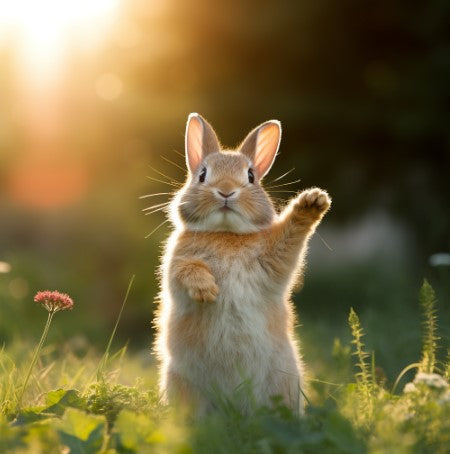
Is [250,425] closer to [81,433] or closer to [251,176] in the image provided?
[81,433]

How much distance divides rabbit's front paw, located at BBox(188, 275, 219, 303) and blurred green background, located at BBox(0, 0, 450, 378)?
5936mm

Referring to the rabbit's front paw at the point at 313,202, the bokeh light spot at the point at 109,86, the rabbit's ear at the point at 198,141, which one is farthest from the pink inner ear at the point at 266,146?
the bokeh light spot at the point at 109,86

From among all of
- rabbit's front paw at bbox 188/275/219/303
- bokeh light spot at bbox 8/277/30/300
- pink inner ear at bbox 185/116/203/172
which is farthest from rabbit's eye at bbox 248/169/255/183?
bokeh light spot at bbox 8/277/30/300

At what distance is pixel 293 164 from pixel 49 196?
157 inches

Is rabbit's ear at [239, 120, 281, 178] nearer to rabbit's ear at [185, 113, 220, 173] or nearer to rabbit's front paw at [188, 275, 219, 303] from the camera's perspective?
rabbit's ear at [185, 113, 220, 173]

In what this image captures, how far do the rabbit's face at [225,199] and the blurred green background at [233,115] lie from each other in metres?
5.39

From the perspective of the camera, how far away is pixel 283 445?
255 cm

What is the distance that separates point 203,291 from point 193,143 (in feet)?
4.47

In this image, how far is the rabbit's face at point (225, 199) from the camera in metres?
3.85

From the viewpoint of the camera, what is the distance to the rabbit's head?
3855 millimetres

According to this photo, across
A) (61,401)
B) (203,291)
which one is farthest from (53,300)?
(203,291)

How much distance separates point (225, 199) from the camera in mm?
3842

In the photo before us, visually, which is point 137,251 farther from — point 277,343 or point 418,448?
→ point 418,448

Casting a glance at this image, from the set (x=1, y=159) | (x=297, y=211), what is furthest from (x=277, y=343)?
(x=1, y=159)
